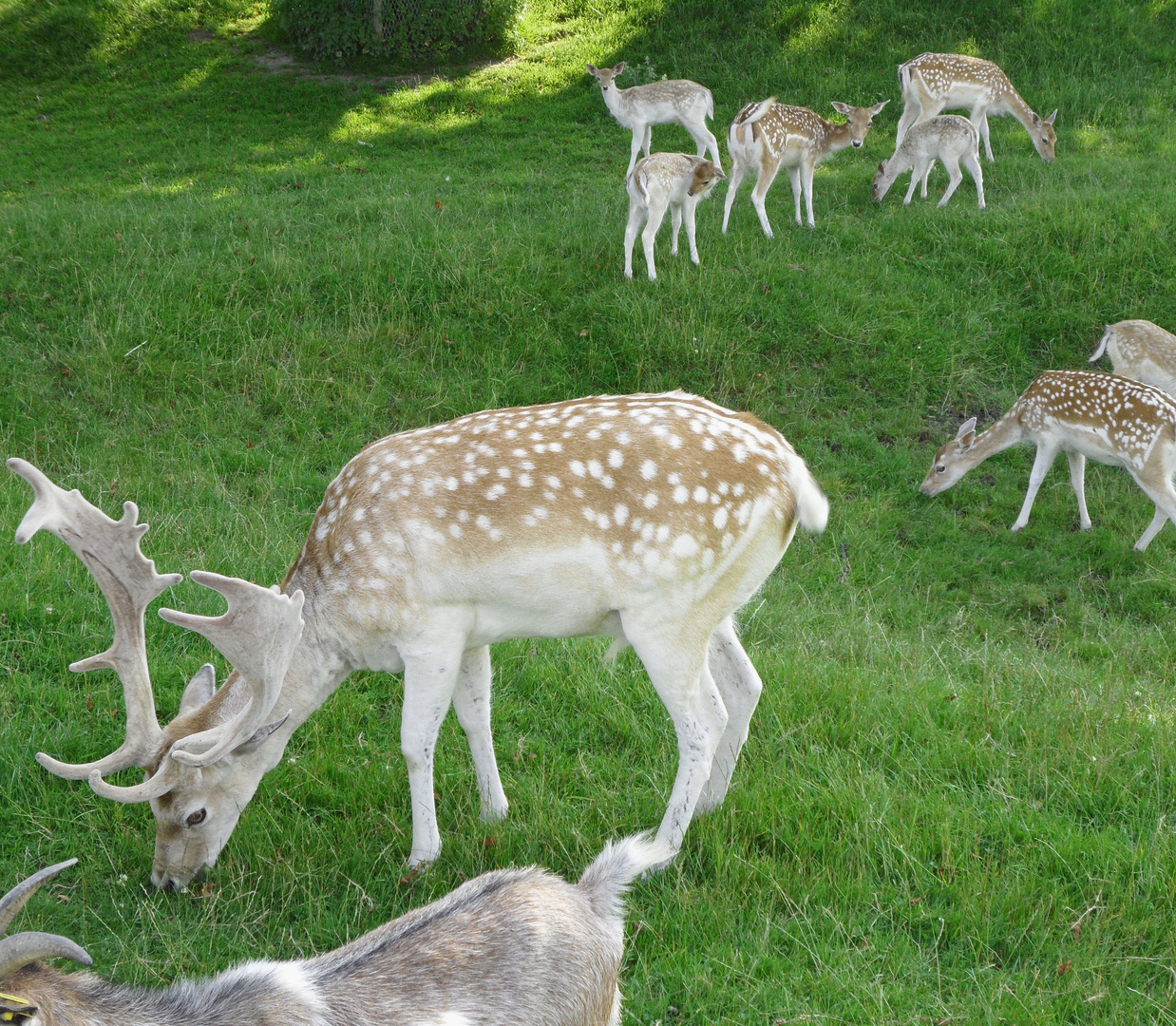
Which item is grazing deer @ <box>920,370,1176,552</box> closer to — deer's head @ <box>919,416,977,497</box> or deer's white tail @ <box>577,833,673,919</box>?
deer's head @ <box>919,416,977,497</box>

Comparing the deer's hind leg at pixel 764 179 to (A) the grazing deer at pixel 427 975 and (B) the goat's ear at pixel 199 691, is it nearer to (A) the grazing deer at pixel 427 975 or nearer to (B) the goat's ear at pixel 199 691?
(B) the goat's ear at pixel 199 691

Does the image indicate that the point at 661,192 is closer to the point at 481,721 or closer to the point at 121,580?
the point at 481,721

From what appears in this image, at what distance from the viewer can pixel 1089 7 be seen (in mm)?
16547

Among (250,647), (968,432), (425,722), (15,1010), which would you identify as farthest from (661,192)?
(15,1010)

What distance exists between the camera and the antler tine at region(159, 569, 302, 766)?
132 inches

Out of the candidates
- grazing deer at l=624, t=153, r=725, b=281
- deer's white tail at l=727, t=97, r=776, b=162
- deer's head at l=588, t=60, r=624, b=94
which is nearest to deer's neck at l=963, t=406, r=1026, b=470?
grazing deer at l=624, t=153, r=725, b=281

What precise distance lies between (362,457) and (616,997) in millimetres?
2262

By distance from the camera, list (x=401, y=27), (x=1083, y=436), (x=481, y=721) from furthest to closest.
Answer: (x=401, y=27), (x=1083, y=436), (x=481, y=721)

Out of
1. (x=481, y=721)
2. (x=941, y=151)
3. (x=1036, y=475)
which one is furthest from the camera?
(x=941, y=151)

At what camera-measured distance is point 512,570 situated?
3990 mm

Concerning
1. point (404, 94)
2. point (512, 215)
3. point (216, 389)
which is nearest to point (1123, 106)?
point (512, 215)

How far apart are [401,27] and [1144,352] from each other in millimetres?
13238

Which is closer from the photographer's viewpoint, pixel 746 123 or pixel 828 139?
pixel 746 123

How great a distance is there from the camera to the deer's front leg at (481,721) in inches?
171
